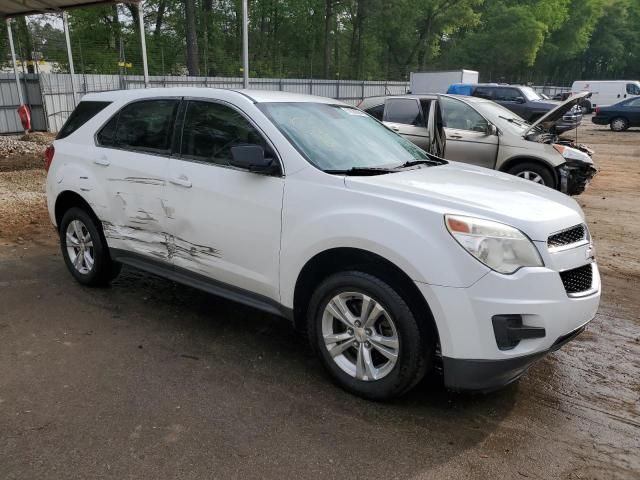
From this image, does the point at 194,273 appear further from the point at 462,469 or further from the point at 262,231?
the point at 462,469

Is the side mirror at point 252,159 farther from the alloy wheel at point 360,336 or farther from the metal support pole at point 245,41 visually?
the metal support pole at point 245,41

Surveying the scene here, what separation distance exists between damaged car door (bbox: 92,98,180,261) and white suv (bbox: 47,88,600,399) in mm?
14

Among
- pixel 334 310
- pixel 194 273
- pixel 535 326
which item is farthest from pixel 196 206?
pixel 535 326

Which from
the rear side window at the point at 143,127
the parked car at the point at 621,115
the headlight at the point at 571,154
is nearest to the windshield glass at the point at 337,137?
the rear side window at the point at 143,127

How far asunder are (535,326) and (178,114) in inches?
117

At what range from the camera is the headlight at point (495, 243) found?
Answer: 2.72 metres

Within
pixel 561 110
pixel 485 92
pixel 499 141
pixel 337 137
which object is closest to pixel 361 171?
pixel 337 137

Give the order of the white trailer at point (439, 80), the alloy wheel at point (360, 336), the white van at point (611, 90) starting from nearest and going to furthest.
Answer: the alloy wheel at point (360, 336) < the white trailer at point (439, 80) < the white van at point (611, 90)

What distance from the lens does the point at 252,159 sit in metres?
3.35

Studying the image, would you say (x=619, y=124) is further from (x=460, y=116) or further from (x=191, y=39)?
(x=191, y=39)

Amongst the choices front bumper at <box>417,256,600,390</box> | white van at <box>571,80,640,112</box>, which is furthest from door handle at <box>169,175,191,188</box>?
white van at <box>571,80,640,112</box>

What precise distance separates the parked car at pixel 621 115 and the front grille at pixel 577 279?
82.8 ft

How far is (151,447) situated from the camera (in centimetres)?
273

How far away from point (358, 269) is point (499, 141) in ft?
21.1
